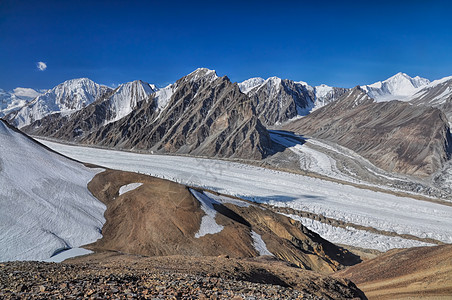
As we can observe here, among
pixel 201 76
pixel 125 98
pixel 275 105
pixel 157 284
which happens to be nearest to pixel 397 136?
pixel 201 76

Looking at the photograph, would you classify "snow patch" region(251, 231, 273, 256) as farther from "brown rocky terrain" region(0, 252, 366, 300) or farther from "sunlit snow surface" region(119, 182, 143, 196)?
"sunlit snow surface" region(119, 182, 143, 196)

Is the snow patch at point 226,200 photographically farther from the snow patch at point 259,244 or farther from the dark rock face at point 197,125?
the dark rock face at point 197,125

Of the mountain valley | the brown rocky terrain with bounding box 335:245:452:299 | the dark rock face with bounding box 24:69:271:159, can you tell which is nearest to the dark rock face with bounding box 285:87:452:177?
the mountain valley

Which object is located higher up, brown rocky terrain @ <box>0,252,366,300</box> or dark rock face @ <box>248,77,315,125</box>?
dark rock face @ <box>248,77,315,125</box>

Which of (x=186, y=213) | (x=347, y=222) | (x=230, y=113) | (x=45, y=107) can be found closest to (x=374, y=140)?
(x=230, y=113)

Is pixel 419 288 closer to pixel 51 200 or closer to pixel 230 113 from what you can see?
pixel 51 200

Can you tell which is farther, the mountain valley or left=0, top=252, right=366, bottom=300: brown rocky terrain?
the mountain valley

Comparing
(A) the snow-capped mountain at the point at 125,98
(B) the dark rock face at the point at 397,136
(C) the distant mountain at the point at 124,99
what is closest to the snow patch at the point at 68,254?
(B) the dark rock face at the point at 397,136

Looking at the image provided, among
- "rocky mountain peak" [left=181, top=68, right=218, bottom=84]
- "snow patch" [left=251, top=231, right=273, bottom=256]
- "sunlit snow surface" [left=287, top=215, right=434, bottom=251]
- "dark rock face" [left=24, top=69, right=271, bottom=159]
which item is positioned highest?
"rocky mountain peak" [left=181, top=68, right=218, bottom=84]

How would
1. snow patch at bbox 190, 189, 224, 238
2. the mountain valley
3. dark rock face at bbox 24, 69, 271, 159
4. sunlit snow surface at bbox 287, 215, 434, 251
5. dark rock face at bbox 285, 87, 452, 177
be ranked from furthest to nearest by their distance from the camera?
dark rock face at bbox 24, 69, 271, 159
dark rock face at bbox 285, 87, 452, 177
sunlit snow surface at bbox 287, 215, 434, 251
snow patch at bbox 190, 189, 224, 238
the mountain valley
